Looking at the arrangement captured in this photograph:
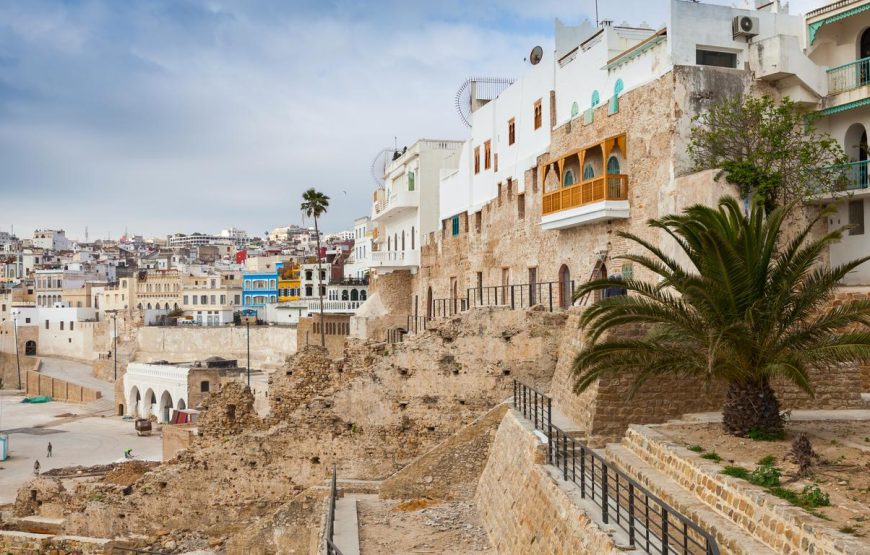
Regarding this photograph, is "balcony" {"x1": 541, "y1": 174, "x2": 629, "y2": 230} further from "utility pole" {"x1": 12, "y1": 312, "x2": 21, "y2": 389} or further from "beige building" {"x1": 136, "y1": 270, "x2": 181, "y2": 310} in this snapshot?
"beige building" {"x1": 136, "y1": 270, "x2": 181, "y2": 310}

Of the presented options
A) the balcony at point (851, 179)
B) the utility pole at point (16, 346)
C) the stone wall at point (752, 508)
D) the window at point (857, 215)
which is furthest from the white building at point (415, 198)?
the utility pole at point (16, 346)

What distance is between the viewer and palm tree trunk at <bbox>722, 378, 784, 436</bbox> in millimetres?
11641

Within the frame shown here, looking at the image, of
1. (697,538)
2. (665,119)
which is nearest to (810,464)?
(697,538)

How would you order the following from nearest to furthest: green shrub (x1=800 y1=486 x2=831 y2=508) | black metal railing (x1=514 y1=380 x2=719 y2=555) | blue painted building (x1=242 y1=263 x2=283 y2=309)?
black metal railing (x1=514 y1=380 x2=719 y2=555) → green shrub (x1=800 y1=486 x2=831 y2=508) → blue painted building (x1=242 y1=263 x2=283 y2=309)

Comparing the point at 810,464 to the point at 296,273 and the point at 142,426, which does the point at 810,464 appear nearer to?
the point at 142,426

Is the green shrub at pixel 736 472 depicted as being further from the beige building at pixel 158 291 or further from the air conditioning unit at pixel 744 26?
the beige building at pixel 158 291

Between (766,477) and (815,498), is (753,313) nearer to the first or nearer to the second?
(766,477)

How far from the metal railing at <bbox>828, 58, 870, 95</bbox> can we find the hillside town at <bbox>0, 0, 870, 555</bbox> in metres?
0.04

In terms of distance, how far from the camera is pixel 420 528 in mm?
14938

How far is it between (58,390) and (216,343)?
1201cm

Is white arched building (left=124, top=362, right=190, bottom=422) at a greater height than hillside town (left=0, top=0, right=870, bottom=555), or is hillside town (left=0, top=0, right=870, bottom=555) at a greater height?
hillside town (left=0, top=0, right=870, bottom=555)

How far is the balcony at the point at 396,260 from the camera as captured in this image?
36.5 m

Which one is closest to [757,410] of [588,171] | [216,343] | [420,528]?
[420,528]

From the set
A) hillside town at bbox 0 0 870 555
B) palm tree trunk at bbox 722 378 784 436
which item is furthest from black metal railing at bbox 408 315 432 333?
palm tree trunk at bbox 722 378 784 436
